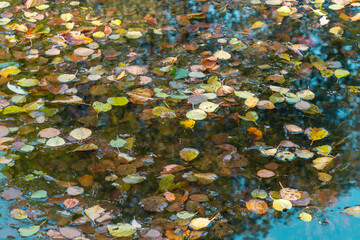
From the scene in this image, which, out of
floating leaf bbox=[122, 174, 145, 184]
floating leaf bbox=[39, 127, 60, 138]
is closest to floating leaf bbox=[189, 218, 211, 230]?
floating leaf bbox=[122, 174, 145, 184]

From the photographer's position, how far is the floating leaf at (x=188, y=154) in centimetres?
171

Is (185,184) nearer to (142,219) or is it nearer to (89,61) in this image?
(142,219)

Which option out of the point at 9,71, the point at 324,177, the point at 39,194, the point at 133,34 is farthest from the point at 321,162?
the point at 9,71

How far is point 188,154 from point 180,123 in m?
0.23

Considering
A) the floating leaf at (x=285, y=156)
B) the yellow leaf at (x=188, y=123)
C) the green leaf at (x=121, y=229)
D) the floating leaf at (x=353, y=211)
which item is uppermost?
the yellow leaf at (x=188, y=123)

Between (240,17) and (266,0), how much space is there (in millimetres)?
381

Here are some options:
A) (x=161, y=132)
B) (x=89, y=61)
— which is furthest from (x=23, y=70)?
(x=161, y=132)

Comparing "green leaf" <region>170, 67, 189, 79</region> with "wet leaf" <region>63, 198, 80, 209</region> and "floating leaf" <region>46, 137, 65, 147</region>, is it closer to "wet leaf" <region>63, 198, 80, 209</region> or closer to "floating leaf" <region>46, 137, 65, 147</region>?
"floating leaf" <region>46, 137, 65, 147</region>

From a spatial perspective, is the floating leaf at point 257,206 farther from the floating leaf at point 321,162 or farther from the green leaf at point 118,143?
the green leaf at point 118,143

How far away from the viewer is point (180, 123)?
1915 millimetres

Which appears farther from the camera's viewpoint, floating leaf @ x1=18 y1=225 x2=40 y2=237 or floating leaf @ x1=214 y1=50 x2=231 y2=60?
floating leaf @ x1=214 y1=50 x2=231 y2=60

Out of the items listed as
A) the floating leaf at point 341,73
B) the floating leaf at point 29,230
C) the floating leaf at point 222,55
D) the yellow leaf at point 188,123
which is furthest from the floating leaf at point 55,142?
the floating leaf at point 341,73

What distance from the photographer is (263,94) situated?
2100 mm

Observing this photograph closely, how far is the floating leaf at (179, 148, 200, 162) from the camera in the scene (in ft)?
5.63
